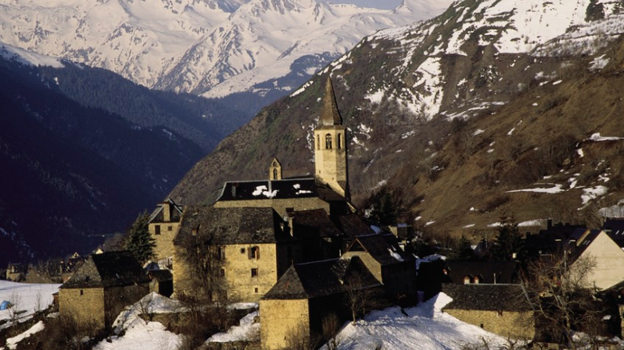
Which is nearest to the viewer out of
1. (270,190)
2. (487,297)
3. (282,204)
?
(487,297)

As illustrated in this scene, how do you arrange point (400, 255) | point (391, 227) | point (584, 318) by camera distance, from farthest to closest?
point (391, 227) < point (400, 255) < point (584, 318)

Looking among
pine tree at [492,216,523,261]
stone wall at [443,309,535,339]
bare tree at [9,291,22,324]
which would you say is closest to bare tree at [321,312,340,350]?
stone wall at [443,309,535,339]

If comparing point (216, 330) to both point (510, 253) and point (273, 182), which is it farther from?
point (510, 253)

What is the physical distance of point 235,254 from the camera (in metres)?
112

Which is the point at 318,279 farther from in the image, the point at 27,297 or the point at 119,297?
the point at 27,297

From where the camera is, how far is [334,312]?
101062 mm

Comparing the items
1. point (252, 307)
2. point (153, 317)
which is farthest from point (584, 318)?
point (153, 317)

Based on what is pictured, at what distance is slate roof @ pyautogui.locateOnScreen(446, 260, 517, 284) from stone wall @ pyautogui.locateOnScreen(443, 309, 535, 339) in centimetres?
866

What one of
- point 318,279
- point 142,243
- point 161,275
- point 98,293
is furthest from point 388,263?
point 142,243

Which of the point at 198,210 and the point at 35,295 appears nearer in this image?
the point at 198,210

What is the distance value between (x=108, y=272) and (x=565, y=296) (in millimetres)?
45364

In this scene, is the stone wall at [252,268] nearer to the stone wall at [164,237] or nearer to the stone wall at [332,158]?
the stone wall at [164,237]

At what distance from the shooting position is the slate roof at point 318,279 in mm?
99750

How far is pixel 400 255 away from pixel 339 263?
9.64 m
